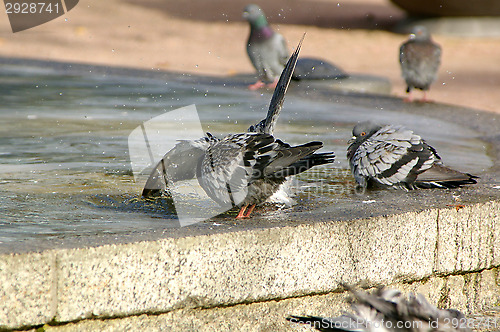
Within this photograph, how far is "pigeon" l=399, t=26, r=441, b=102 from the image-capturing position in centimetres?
1030

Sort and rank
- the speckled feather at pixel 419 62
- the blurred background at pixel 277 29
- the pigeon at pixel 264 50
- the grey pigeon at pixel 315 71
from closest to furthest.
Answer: the speckled feather at pixel 419 62 < the grey pigeon at pixel 315 71 < the pigeon at pixel 264 50 < the blurred background at pixel 277 29

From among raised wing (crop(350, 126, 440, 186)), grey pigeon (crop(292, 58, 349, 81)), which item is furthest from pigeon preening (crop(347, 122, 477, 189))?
grey pigeon (crop(292, 58, 349, 81))

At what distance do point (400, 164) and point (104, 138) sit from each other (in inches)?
106

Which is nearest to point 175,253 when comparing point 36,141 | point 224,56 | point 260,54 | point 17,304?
point 17,304

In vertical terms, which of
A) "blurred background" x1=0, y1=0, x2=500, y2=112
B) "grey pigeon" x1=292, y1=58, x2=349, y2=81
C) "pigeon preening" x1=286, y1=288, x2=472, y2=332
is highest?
"pigeon preening" x1=286, y1=288, x2=472, y2=332

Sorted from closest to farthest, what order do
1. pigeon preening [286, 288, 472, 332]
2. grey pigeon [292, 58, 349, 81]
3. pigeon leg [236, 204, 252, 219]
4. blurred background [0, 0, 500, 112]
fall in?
pigeon preening [286, 288, 472, 332] → pigeon leg [236, 204, 252, 219] → grey pigeon [292, 58, 349, 81] → blurred background [0, 0, 500, 112]

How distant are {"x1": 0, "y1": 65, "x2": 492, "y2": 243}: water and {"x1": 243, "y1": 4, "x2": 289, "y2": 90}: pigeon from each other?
190 centimetres

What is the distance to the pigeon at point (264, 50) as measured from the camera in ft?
35.4

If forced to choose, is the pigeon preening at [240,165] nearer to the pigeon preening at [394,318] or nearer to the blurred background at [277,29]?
the pigeon preening at [394,318]

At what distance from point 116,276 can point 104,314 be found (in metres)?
0.15

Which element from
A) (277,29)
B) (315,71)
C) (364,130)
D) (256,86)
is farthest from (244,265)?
(277,29)

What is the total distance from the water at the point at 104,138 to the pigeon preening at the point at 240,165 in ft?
0.77

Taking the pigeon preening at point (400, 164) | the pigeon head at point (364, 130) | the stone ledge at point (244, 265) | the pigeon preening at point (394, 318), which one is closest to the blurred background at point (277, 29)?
the pigeon head at point (364, 130)

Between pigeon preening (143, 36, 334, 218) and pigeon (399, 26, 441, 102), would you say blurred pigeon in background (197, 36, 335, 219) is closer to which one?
pigeon preening (143, 36, 334, 218)
